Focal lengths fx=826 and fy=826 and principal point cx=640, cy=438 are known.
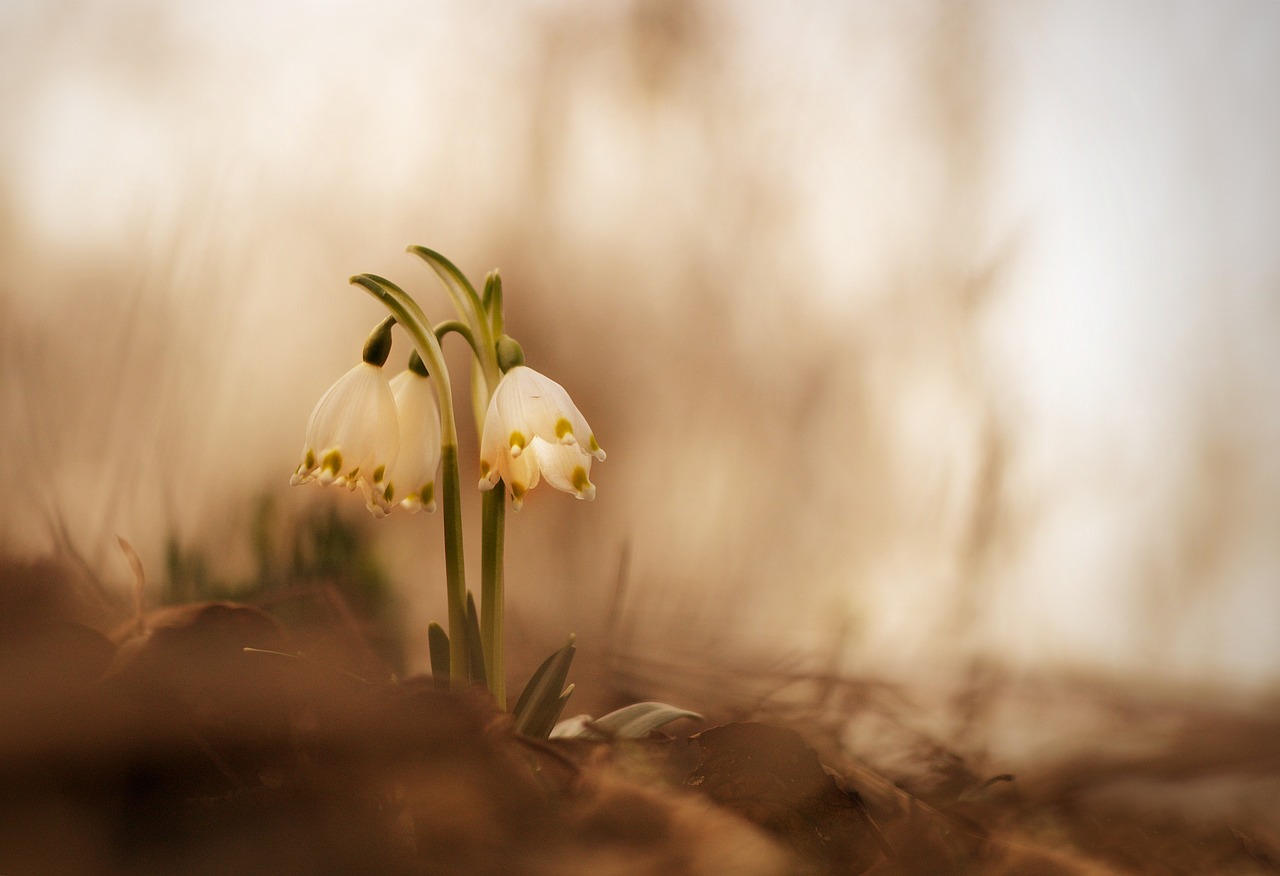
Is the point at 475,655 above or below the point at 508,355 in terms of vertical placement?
below

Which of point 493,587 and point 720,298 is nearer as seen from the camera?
point 493,587

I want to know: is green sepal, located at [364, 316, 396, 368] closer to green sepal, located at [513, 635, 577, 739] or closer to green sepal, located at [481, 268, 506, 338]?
green sepal, located at [481, 268, 506, 338]

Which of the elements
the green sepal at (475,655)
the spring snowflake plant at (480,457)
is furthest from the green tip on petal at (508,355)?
the green sepal at (475,655)

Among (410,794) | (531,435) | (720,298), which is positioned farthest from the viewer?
(720,298)

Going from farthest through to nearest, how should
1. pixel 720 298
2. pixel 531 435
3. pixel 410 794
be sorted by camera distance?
pixel 720 298 → pixel 531 435 → pixel 410 794

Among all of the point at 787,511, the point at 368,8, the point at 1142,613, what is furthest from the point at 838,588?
the point at 368,8

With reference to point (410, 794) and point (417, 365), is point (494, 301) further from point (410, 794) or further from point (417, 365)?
point (410, 794)

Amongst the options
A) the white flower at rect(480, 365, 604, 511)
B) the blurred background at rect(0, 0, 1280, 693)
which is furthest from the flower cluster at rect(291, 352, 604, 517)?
the blurred background at rect(0, 0, 1280, 693)

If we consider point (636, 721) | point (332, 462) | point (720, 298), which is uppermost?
point (720, 298)

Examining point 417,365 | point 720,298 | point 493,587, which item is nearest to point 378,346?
point 417,365
